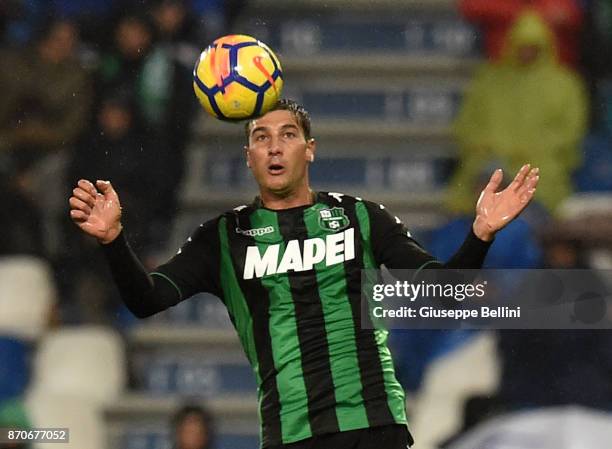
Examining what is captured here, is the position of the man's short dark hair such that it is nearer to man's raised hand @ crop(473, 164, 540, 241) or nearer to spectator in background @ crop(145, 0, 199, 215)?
man's raised hand @ crop(473, 164, 540, 241)

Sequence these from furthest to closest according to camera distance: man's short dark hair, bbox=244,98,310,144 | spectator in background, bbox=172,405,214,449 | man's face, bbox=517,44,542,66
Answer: man's face, bbox=517,44,542,66, spectator in background, bbox=172,405,214,449, man's short dark hair, bbox=244,98,310,144

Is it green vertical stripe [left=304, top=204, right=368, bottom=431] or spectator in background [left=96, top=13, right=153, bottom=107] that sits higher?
spectator in background [left=96, top=13, right=153, bottom=107]

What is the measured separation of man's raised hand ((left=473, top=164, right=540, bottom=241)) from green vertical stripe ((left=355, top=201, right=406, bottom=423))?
0.36m

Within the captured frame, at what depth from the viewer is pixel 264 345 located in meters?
3.99

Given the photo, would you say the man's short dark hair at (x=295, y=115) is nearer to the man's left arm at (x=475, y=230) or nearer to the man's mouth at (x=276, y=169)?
the man's mouth at (x=276, y=169)

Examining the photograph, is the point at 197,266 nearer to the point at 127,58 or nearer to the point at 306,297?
the point at 306,297

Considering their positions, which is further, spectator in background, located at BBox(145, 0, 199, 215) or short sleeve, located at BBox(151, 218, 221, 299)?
spectator in background, located at BBox(145, 0, 199, 215)

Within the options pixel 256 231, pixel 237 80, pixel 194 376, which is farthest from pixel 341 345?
pixel 194 376

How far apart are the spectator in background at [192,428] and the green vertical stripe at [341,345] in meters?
1.87

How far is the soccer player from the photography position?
12.8ft

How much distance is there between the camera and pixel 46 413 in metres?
6.01

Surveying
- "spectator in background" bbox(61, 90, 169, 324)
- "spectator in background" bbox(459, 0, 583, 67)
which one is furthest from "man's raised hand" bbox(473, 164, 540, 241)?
"spectator in background" bbox(459, 0, 583, 67)

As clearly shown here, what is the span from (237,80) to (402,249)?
2.53 feet

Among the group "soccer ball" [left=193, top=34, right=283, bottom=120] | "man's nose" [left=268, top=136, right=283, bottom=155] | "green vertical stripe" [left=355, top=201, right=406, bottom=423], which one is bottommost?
"green vertical stripe" [left=355, top=201, right=406, bottom=423]
